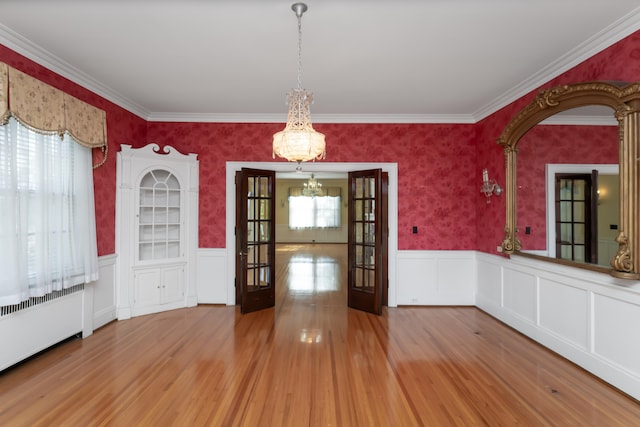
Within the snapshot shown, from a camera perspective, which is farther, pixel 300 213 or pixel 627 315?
pixel 300 213

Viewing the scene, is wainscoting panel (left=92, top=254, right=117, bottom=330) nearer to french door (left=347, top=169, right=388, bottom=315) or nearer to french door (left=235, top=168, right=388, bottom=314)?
french door (left=235, top=168, right=388, bottom=314)

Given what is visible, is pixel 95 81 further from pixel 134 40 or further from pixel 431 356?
pixel 431 356

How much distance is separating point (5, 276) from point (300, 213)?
39.2 ft

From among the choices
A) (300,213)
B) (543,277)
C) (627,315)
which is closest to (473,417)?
(627,315)

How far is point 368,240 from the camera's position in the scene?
16.3ft

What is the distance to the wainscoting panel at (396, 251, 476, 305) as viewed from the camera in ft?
16.6

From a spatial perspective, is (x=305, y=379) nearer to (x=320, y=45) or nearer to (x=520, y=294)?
(x=520, y=294)

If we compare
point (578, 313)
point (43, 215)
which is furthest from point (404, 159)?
point (43, 215)

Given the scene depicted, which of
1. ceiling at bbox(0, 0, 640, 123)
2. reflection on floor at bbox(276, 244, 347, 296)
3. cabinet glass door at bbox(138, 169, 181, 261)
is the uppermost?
ceiling at bbox(0, 0, 640, 123)

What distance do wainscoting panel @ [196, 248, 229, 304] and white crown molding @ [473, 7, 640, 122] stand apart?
4514 mm

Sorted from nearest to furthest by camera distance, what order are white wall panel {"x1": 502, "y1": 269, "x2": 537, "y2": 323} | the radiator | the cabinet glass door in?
the radiator → white wall panel {"x1": 502, "y1": 269, "x2": 537, "y2": 323} → the cabinet glass door

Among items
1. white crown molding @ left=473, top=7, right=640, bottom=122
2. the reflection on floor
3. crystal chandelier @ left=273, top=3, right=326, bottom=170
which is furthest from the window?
crystal chandelier @ left=273, top=3, right=326, bottom=170

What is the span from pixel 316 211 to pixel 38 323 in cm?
1175

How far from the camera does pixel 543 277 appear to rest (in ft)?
11.7
